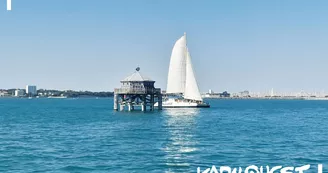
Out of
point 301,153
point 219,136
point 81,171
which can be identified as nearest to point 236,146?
point 301,153

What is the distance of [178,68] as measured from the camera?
143875 millimetres

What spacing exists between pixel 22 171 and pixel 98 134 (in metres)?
26.2

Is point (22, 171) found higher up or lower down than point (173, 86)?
lower down

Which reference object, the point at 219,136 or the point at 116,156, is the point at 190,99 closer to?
the point at 219,136

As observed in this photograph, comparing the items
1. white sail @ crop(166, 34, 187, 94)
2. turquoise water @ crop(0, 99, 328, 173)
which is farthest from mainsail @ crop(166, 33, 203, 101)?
turquoise water @ crop(0, 99, 328, 173)

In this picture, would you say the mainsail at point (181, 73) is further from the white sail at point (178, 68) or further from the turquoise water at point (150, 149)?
the turquoise water at point (150, 149)

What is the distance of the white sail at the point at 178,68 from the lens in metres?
144

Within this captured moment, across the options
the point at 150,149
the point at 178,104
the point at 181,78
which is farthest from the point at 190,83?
the point at 150,149

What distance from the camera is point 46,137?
5975 centimetres

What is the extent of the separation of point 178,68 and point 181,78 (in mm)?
2930

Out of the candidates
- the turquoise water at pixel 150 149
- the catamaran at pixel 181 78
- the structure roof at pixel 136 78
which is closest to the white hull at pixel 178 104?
the catamaran at pixel 181 78

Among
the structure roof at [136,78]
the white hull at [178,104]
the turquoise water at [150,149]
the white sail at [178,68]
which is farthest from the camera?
the white hull at [178,104]

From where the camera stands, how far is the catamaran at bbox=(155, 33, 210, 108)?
14388 centimetres

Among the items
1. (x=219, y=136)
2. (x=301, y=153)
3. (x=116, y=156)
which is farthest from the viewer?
(x=219, y=136)
